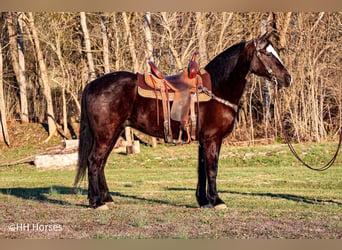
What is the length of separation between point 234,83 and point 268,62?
0.62 metres

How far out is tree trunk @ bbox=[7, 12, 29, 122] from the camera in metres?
26.2

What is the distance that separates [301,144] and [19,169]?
9.46 meters

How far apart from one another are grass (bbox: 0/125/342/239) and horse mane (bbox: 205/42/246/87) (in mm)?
2055

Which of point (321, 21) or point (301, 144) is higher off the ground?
point (321, 21)

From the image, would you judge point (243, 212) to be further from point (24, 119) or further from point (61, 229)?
point (24, 119)

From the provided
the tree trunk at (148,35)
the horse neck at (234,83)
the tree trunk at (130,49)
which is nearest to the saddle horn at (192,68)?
the horse neck at (234,83)

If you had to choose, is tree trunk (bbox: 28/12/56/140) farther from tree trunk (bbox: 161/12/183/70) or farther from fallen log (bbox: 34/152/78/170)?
fallen log (bbox: 34/152/78/170)

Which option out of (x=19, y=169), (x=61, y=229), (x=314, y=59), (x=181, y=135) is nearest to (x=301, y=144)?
(x=314, y=59)

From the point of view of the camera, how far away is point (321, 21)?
71.3 feet

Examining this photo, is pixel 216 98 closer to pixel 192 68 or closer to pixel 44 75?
pixel 192 68

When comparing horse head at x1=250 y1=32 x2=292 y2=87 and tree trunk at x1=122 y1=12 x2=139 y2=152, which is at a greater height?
tree trunk at x1=122 y1=12 x2=139 y2=152

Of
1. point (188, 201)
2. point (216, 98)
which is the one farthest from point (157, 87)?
point (188, 201)

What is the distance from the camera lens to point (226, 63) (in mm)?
8797

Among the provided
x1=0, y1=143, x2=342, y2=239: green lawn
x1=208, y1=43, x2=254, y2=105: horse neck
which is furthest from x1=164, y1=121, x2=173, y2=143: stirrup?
x1=0, y1=143, x2=342, y2=239: green lawn
